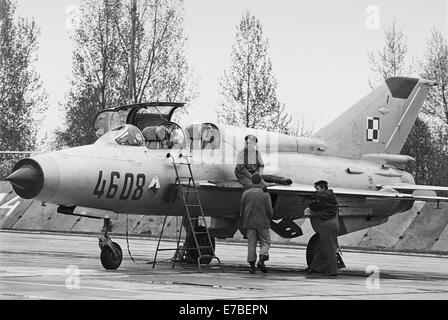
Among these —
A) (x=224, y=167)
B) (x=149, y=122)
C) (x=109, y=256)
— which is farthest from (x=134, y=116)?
(x=109, y=256)

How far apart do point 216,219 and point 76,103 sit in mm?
25676

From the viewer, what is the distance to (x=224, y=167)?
19.3 meters

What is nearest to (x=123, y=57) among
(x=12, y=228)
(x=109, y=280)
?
(x=12, y=228)

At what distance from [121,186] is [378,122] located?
781 centimetres

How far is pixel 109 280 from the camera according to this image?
14.1m

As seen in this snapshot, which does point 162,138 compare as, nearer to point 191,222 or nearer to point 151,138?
point 151,138

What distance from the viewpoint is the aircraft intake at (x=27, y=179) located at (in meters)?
15.7

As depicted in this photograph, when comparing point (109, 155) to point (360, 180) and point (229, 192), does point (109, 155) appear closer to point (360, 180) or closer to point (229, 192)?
point (229, 192)

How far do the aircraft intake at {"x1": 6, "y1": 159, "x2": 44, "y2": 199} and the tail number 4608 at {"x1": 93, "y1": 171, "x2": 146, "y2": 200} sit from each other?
4.37 feet

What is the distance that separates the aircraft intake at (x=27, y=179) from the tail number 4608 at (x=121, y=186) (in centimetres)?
133

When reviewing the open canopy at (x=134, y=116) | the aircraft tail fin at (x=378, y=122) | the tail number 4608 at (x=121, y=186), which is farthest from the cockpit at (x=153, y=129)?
the aircraft tail fin at (x=378, y=122)

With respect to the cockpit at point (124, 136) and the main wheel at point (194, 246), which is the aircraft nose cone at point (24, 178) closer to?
the cockpit at point (124, 136)

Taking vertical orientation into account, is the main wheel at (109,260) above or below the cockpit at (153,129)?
below

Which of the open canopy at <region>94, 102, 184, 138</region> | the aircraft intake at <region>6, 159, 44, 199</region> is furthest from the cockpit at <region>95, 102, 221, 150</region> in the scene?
the aircraft intake at <region>6, 159, 44, 199</region>
